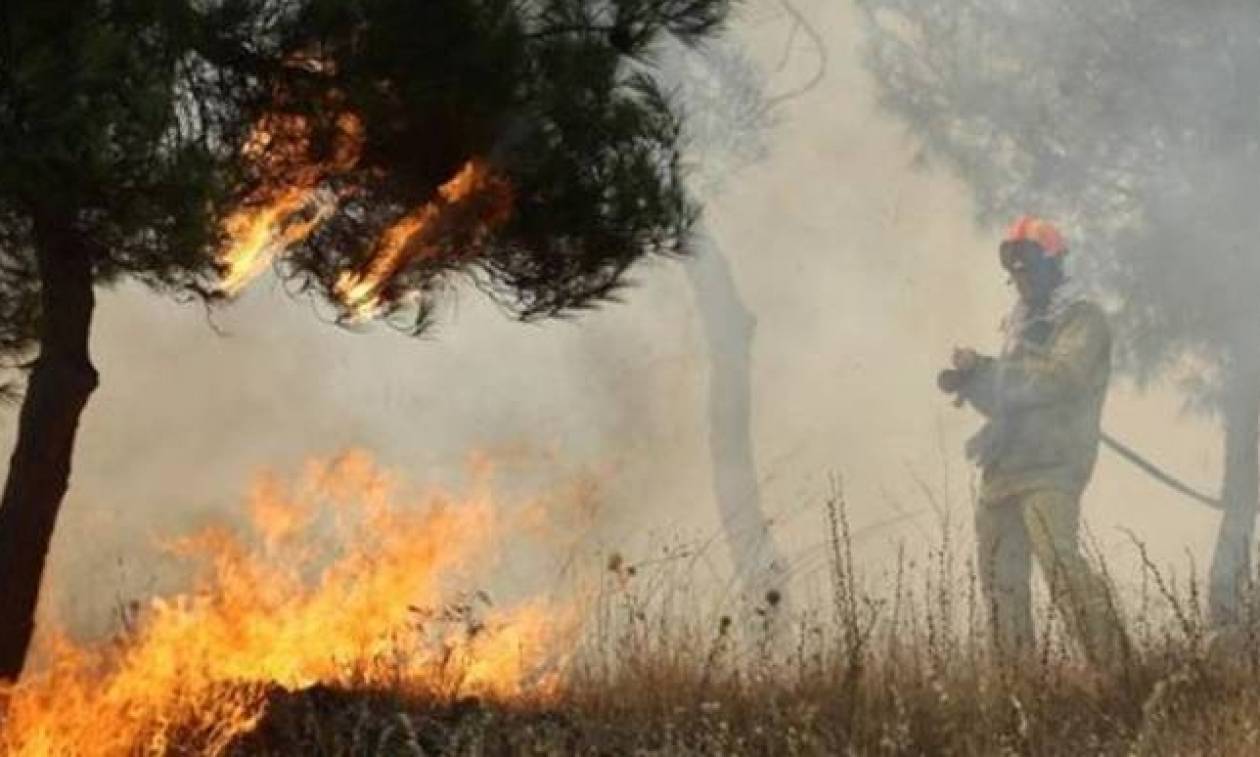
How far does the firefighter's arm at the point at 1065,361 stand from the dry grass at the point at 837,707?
164 cm

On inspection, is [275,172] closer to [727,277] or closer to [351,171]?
[351,171]

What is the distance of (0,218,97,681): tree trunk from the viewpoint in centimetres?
448

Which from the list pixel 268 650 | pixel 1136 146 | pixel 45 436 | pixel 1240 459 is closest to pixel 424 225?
pixel 45 436

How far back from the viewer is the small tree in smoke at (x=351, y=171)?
11.9 feet

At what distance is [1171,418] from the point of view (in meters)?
20.6

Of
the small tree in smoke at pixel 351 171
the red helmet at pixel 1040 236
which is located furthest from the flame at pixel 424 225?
the red helmet at pixel 1040 236

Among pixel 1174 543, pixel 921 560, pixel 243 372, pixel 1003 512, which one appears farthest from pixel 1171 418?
pixel 1003 512

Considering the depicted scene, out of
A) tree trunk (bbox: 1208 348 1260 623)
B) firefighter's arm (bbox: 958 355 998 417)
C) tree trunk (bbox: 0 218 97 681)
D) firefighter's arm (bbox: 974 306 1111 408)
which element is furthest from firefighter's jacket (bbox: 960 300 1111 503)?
tree trunk (bbox: 0 218 97 681)

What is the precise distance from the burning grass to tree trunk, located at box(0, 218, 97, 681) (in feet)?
0.72

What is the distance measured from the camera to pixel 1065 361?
770 cm

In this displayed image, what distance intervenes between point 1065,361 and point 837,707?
273cm

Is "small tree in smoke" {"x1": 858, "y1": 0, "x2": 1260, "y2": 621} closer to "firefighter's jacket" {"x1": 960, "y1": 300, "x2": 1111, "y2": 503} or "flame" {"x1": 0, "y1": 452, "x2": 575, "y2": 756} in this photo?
"firefighter's jacket" {"x1": 960, "y1": 300, "x2": 1111, "y2": 503}

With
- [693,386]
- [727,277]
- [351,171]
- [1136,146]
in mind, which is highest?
[693,386]

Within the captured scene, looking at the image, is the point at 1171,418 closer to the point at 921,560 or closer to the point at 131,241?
the point at 921,560
